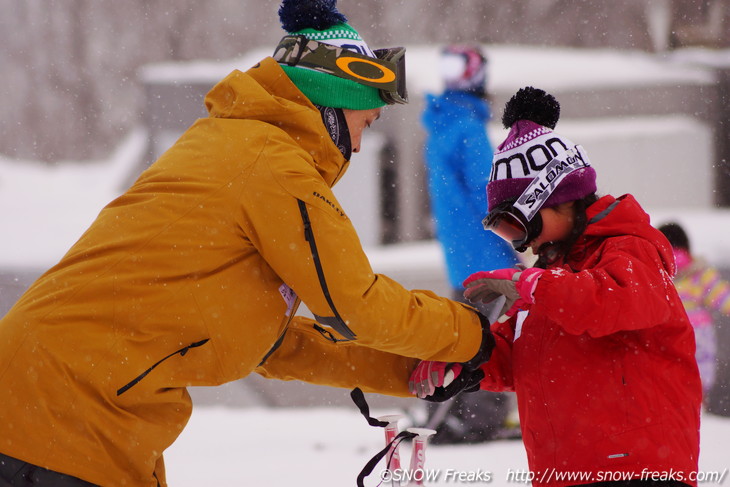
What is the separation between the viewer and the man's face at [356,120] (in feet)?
7.04

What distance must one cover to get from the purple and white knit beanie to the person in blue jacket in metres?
1.95

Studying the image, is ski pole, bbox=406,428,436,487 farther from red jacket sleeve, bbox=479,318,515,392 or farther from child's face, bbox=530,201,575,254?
child's face, bbox=530,201,575,254

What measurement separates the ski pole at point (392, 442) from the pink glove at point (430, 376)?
0.09 metres

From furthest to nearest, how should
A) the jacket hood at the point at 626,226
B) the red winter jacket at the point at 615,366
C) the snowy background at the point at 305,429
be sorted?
the snowy background at the point at 305,429
the jacket hood at the point at 626,226
the red winter jacket at the point at 615,366

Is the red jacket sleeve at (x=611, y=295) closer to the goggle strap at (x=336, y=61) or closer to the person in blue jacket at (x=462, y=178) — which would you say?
the goggle strap at (x=336, y=61)

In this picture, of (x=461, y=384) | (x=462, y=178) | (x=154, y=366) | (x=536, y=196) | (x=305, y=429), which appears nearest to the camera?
(x=154, y=366)

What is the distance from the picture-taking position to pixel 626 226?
198 cm

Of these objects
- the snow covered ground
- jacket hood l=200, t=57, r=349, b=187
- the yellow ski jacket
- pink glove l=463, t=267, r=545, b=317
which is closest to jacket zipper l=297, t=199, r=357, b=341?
the yellow ski jacket

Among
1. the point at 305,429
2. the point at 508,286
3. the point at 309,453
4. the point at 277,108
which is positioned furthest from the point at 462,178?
the point at 277,108

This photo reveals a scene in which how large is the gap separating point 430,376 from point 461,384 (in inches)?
3.4

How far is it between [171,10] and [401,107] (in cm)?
1225

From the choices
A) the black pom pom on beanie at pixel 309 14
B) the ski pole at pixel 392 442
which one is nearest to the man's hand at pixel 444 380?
the ski pole at pixel 392 442

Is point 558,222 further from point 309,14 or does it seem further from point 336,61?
point 309,14

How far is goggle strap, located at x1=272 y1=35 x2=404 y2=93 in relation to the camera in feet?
6.88
